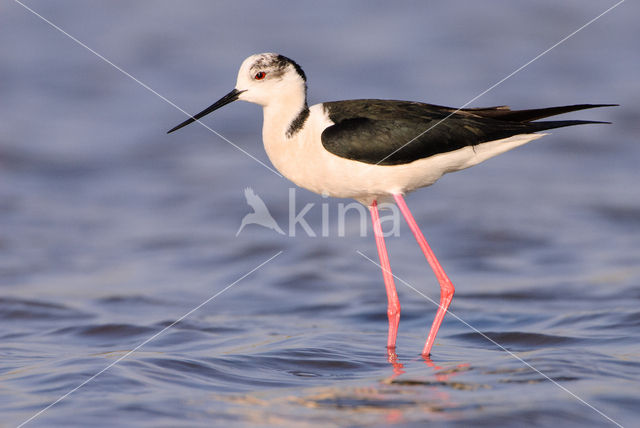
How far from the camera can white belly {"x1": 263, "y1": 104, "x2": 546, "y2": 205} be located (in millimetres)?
6473

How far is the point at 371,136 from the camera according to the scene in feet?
21.1

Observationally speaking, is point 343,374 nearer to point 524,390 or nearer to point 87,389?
A: point 524,390

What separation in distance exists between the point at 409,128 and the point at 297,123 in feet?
2.76

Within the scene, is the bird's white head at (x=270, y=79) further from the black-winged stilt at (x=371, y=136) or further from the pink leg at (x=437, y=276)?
the pink leg at (x=437, y=276)

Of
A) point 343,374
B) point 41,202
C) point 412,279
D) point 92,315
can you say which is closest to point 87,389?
point 343,374

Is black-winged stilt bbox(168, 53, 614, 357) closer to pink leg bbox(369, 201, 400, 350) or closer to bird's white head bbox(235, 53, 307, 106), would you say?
bird's white head bbox(235, 53, 307, 106)

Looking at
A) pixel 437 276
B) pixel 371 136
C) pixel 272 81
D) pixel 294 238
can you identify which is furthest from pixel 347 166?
pixel 294 238

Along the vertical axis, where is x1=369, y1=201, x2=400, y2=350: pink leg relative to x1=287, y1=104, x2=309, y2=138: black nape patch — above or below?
below

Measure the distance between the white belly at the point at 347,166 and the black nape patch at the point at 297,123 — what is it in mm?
42

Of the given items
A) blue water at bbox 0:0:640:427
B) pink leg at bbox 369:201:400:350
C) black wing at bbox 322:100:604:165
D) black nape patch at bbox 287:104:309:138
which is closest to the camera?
blue water at bbox 0:0:640:427

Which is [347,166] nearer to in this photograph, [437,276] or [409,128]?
[409,128]

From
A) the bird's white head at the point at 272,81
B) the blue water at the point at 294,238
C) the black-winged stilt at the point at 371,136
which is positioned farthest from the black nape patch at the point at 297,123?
the blue water at the point at 294,238

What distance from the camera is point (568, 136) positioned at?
561 inches

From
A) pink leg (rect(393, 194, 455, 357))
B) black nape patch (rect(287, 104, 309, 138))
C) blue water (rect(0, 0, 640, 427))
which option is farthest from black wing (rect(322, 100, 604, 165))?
blue water (rect(0, 0, 640, 427))
